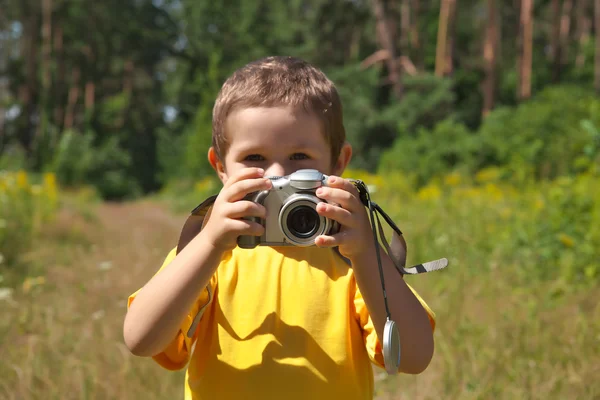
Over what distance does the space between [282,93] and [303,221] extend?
0.98ft

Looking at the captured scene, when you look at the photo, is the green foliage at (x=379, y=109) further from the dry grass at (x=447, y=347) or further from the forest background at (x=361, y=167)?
the dry grass at (x=447, y=347)

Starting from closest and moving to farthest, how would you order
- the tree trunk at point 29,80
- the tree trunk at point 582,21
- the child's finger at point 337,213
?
the child's finger at point 337,213, the tree trunk at point 582,21, the tree trunk at point 29,80

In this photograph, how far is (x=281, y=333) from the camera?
57.3 inches

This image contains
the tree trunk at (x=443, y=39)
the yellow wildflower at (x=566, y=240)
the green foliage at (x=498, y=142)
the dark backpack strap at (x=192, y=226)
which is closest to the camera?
the dark backpack strap at (x=192, y=226)

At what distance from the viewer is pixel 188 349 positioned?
1567 mm

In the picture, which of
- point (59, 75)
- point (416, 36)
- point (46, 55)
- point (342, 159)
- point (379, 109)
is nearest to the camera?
point (342, 159)

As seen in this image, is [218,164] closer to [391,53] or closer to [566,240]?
[566,240]

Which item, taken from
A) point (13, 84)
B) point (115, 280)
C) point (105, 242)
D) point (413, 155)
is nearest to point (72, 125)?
point (13, 84)

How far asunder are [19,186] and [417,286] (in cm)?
422

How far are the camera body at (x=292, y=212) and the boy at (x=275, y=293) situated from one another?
0.08ft

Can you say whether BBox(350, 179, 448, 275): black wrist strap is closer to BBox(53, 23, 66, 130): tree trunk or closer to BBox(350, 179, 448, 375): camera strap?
BBox(350, 179, 448, 375): camera strap

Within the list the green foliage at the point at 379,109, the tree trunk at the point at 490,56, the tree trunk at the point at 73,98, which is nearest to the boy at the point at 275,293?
the green foliage at the point at 379,109

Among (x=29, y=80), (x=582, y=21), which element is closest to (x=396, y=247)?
(x=29, y=80)

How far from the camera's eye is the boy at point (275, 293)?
138 centimetres
